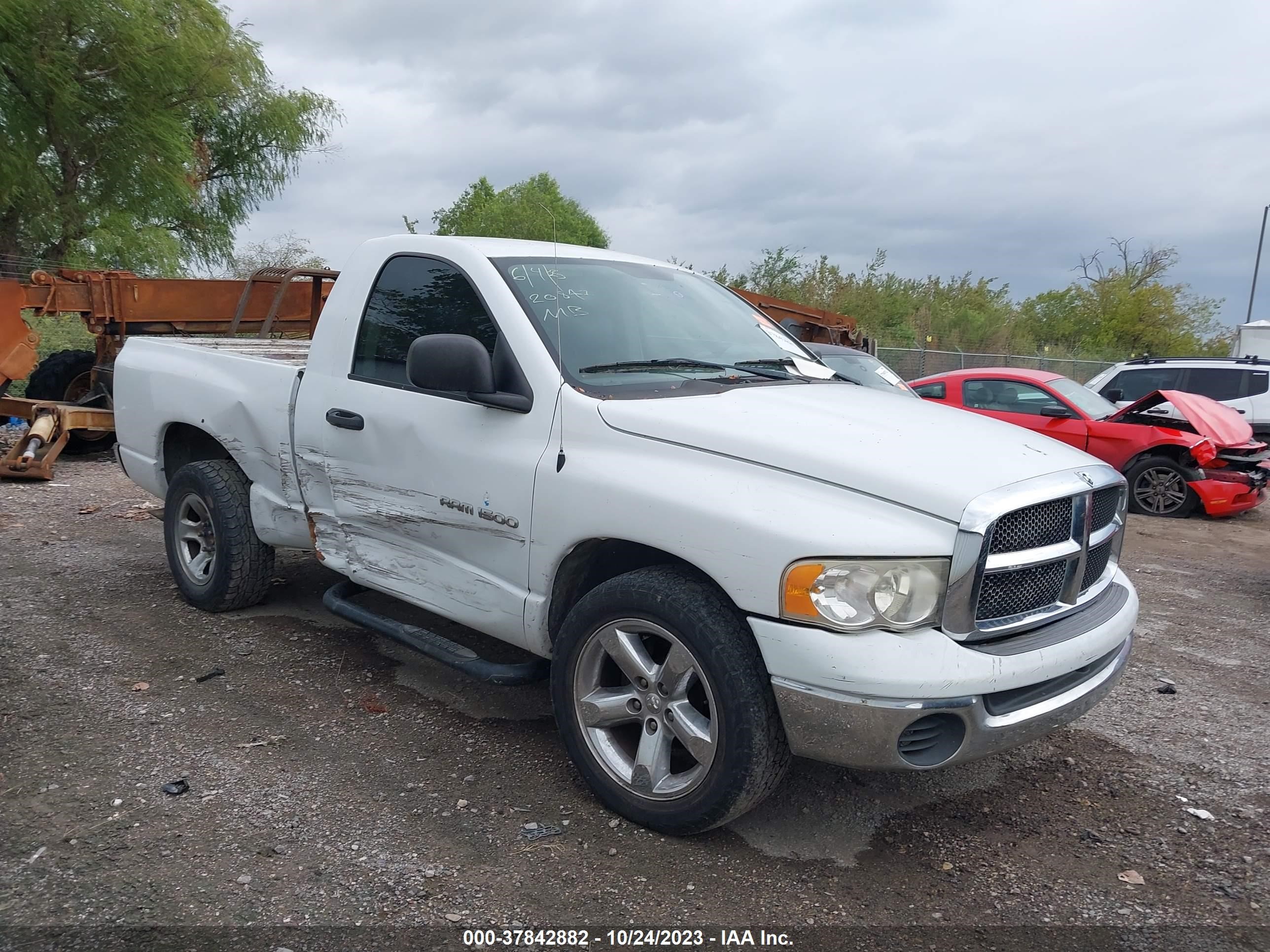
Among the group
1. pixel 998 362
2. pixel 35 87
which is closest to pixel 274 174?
pixel 35 87

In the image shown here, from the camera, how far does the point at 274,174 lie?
2800 cm

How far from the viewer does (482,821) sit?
328 cm

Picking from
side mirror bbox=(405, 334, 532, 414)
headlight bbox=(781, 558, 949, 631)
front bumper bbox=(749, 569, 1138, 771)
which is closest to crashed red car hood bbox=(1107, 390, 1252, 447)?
front bumper bbox=(749, 569, 1138, 771)

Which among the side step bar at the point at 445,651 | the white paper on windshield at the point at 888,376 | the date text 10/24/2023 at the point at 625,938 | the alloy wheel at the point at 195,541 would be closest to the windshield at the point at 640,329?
the side step bar at the point at 445,651

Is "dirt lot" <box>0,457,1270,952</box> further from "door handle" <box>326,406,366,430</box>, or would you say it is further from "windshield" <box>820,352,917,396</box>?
"windshield" <box>820,352,917,396</box>

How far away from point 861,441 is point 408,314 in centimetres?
206

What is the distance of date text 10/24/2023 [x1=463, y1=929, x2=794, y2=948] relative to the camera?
2.66 m

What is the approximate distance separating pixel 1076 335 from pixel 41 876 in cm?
4091

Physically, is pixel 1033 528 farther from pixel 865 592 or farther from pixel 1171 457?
pixel 1171 457

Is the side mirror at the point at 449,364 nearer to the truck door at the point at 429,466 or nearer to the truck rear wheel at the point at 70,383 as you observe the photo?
the truck door at the point at 429,466

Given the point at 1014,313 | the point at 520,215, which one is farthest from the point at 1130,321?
the point at 520,215

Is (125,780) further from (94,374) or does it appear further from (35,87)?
(35,87)

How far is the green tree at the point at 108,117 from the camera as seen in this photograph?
20375 mm

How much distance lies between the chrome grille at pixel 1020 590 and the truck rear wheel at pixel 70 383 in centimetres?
1001
